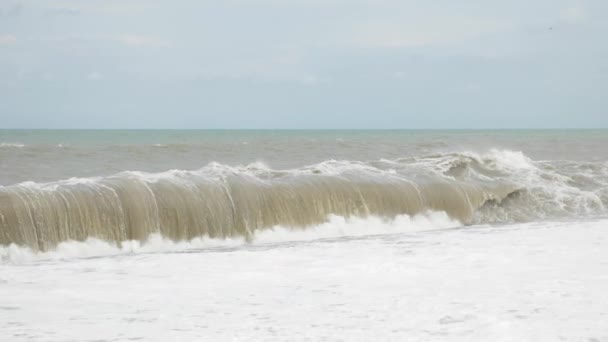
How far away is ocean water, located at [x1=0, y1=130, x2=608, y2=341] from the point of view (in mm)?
4477

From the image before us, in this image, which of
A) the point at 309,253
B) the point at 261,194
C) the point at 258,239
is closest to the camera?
the point at 309,253

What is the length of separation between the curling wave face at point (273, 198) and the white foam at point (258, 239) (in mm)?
98

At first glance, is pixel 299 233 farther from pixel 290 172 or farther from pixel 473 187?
pixel 473 187

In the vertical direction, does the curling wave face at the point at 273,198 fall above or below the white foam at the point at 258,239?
above

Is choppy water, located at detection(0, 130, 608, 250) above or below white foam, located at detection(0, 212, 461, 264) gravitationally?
above

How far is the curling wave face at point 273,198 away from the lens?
874 cm

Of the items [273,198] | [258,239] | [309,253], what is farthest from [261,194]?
[309,253]

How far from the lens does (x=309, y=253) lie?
24.4 feet

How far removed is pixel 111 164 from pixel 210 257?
11.4m

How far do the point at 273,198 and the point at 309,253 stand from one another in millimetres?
3227

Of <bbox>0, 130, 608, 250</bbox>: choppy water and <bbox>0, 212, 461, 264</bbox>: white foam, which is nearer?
<bbox>0, 212, 461, 264</bbox>: white foam

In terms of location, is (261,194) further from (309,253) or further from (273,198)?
(309,253)

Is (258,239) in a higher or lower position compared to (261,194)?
lower

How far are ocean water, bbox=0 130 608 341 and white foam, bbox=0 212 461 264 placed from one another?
3cm
